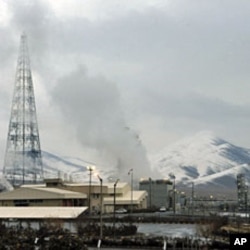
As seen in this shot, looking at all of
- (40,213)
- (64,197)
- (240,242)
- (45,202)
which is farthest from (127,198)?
(240,242)

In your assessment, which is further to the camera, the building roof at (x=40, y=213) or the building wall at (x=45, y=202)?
the building wall at (x=45, y=202)

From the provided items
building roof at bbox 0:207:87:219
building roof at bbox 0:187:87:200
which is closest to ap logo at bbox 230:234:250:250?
building roof at bbox 0:207:87:219

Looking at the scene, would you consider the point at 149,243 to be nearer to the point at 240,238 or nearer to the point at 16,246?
the point at 16,246

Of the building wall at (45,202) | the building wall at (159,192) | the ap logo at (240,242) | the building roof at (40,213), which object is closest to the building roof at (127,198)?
the building wall at (45,202)

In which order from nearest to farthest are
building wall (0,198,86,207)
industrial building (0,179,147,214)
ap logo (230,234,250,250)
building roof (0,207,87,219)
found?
ap logo (230,234,250,250), building roof (0,207,87,219), building wall (0,198,86,207), industrial building (0,179,147,214)

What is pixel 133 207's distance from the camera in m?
105

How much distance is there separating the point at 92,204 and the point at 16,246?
73.3m

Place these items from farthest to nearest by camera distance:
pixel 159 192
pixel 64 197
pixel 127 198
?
1. pixel 159 192
2. pixel 127 198
3. pixel 64 197

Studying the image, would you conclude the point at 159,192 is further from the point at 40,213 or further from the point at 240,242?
the point at 240,242

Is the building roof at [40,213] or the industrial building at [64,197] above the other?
the industrial building at [64,197]

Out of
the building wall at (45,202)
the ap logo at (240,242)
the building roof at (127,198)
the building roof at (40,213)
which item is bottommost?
the ap logo at (240,242)

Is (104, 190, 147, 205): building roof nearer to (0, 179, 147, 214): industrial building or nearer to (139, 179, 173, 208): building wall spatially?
(0, 179, 147, 214): industrial building

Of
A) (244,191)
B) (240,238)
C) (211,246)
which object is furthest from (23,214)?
(244,191)

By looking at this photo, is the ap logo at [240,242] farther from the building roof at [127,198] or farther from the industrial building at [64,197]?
the building roof at [127,198]
